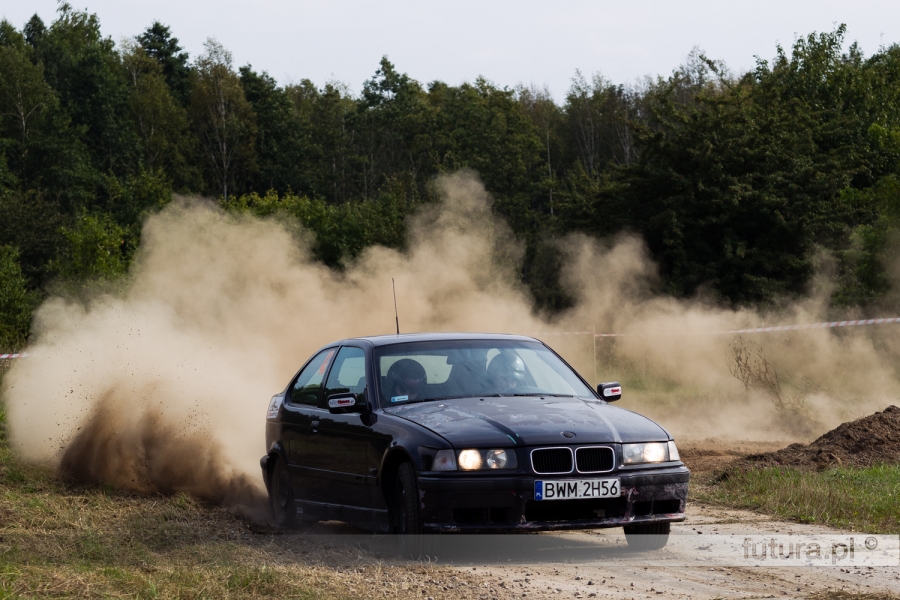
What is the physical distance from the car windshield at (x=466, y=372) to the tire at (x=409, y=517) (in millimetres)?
864

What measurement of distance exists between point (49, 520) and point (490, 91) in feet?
247

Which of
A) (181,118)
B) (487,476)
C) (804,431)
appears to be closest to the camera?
(487,476)

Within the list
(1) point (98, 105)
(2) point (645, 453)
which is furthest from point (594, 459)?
(1) point (98, 105)

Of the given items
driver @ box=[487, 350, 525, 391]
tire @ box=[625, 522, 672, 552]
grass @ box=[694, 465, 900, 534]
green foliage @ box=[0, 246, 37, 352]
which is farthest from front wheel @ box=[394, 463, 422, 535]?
green foliage @ box=[0, 246, 37, 352]

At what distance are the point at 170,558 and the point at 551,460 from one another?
8.05 ft

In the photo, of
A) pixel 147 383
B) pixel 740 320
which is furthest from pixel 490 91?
pixel 147 383

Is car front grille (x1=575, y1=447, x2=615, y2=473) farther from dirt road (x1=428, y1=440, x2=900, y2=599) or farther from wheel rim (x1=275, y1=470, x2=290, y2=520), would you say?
wheel rim (x1=275, y1=470, x2=290, y2=520)

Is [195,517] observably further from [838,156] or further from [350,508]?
[838,156]

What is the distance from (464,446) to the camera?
7113 mm

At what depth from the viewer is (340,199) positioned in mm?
→ 80438

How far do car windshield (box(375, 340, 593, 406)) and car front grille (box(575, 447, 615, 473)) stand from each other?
3.84 feet

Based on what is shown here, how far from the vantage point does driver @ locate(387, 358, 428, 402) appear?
8219 mm

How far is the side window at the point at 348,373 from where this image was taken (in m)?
8.54

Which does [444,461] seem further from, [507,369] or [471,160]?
[471,160]
